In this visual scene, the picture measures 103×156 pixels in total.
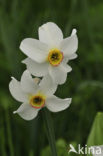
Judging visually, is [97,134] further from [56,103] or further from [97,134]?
[56,103]

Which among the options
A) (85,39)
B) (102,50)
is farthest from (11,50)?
(85,39)

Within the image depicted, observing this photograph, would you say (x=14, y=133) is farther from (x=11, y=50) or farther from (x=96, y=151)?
(x=96, y=151)

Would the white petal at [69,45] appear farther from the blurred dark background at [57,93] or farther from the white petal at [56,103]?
the blurred dark background at [57,93]

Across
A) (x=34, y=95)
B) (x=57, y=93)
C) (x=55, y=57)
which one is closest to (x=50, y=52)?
(x=55, y=57)

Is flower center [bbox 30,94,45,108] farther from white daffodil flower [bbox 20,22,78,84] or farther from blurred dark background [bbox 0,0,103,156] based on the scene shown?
blurred dark background [bbox 0,0,103,156]

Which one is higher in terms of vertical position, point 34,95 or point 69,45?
Answer: point 69,45
